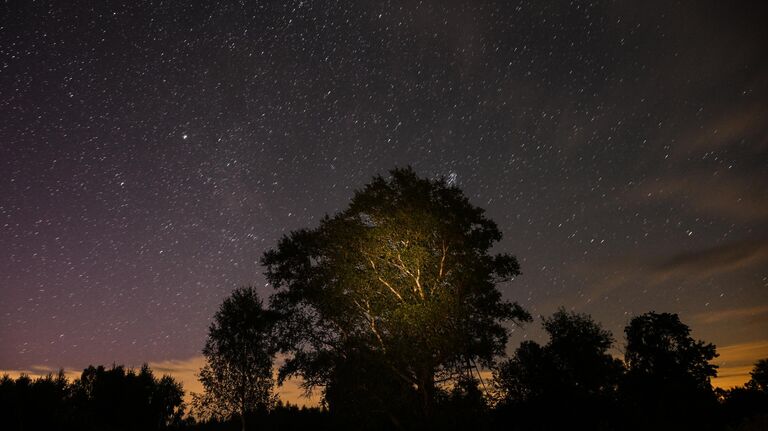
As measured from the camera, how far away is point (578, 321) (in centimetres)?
4522

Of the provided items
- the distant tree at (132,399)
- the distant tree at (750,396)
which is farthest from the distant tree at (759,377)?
the distant tree at (132,399)

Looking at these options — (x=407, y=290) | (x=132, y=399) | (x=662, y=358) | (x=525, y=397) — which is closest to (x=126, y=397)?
(x=132, y=399)

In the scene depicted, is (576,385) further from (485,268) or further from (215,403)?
(215,403)

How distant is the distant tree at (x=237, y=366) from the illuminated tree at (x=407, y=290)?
44.6 ft

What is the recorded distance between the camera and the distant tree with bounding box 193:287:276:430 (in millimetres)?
35594

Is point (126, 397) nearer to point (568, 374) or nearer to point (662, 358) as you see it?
point (568, 374)

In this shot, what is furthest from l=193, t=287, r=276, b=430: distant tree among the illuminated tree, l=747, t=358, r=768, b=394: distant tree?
l=747, t=358, r=768, b=394: distant tree

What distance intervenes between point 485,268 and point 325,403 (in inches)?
449

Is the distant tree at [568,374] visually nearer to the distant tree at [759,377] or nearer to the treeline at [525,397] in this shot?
the treeline at [525,397]

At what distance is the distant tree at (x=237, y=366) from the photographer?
117 feet

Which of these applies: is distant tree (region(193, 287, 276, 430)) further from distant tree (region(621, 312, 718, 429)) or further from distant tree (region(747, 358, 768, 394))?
distant tree (region(747, 358, 768, 394))

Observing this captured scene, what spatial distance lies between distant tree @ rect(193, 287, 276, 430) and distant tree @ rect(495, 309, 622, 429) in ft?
77.4

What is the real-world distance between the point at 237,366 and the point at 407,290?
2244cm

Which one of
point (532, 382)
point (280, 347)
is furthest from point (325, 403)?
point (532, 382)
